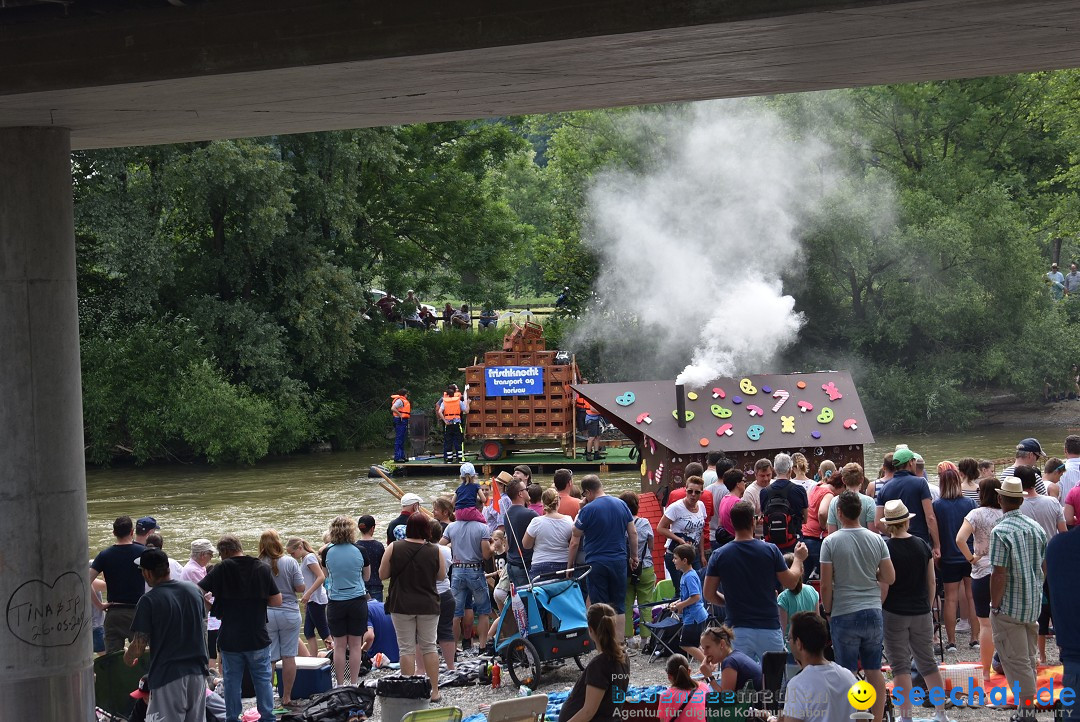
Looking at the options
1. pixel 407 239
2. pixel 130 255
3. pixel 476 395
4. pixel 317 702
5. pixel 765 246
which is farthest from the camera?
pixel 407 239

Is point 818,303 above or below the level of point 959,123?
below

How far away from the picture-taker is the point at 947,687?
8672 millimetres

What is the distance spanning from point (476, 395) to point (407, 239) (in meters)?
13.8

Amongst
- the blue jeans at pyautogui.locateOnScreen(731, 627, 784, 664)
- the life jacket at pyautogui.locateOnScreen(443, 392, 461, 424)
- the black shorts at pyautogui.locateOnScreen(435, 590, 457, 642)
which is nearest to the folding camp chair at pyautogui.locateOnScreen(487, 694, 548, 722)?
the blue jeans at pyautogui.locateOnScreen(731, 627, 784, 664)

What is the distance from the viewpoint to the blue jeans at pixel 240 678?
29.2 feet

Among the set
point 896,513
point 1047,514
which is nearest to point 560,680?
point 896,513

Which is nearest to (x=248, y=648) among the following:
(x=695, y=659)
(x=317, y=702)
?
(x=317, y=702)

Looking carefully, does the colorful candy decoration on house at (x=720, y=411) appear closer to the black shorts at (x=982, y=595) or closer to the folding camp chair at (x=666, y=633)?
the folding camp chair at (x=666, y=633)

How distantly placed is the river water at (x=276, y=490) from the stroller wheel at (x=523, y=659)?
32.9ft

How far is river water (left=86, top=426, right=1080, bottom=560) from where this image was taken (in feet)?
72.7

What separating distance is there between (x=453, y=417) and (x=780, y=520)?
1702 centimetres

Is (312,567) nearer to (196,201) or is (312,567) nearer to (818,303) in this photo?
(196,201)

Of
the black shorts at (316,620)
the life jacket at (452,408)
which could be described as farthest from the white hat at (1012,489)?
the life jacket at (452,408)

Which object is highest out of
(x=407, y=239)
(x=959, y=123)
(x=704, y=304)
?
(x=959, y=123)
